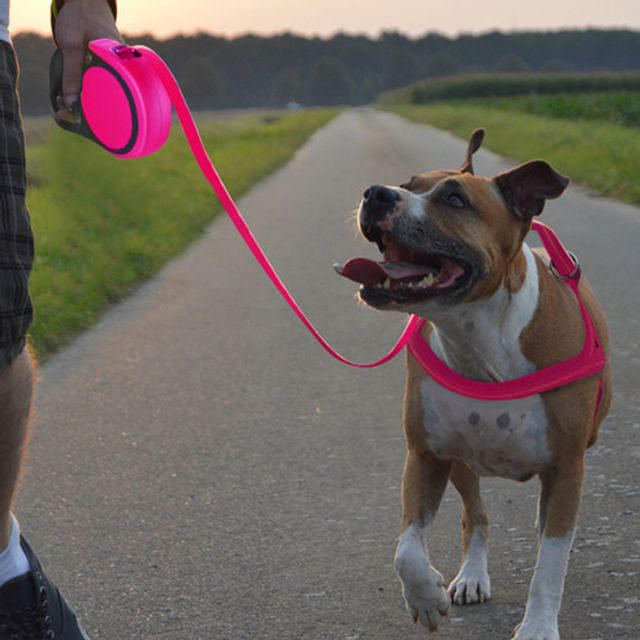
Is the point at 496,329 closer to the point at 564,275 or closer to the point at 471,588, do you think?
the point at 564,275

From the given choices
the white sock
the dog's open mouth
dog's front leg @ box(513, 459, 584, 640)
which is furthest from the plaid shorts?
dog's front leg @ box(513, 459, 584, 640)

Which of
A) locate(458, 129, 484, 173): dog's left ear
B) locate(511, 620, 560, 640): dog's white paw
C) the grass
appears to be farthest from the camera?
the grass

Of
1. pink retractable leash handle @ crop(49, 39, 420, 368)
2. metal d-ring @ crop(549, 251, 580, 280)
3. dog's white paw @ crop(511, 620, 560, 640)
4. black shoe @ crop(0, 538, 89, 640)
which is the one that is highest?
pink retractable leash handle @ crop(49, 39, 420, 368)

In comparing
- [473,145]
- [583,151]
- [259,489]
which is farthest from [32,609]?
[583,151]

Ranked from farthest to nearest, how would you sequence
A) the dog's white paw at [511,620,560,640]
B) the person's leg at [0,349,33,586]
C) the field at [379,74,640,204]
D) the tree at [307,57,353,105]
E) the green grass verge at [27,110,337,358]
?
the tree at [307,57,353,105], the field at [379,74,640,204], the green grass verge at [27,110,337,358], the dog's white paw at [511,620,560,640], the person's leg at [0,349,33,586]

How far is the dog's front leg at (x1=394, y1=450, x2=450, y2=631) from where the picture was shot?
3434 mm

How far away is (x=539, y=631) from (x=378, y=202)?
4.20 feet

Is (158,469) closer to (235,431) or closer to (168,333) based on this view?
(235,431)

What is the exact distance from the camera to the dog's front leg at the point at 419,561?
135 inches

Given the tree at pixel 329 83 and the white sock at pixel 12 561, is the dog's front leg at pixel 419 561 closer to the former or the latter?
the white sock at pixel 12 561

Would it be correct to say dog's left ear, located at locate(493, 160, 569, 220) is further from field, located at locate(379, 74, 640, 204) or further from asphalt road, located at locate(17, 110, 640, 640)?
field, located at locate(379, 74, 640, 204)

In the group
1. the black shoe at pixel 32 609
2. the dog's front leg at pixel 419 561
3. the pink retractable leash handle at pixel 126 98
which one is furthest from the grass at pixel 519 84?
the black shoe at pixel 32 609

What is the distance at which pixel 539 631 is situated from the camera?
11.2 feet

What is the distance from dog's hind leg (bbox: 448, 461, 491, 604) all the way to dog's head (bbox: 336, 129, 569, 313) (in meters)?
0.72
